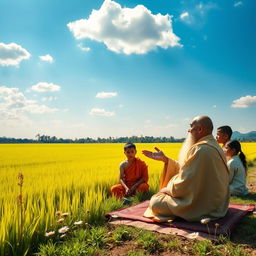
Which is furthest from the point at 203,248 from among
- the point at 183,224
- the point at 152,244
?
the point at 183,224

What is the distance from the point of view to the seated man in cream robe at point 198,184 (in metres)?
4.17

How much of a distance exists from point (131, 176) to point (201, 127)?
2.82m

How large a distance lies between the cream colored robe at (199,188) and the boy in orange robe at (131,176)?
1.98 m

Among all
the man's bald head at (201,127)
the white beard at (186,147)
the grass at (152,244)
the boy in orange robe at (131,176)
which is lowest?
the grass at (152,244)

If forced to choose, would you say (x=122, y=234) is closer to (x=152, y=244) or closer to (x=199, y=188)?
(x=152, y=244)

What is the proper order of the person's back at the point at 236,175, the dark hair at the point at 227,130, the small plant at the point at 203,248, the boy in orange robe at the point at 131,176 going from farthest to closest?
the dark hair at the point at 227,130 < the person's back at the point at 236,175 < the boy in orange robe at the point at 131,176 < the small plant at the point at 203,248

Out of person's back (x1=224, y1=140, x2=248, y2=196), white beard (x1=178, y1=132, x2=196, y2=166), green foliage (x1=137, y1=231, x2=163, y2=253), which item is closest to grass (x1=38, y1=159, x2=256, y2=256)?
green foliage (x1=137, y1=231, x2=163, y2=253)

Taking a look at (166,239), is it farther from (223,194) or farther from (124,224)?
(223,194)

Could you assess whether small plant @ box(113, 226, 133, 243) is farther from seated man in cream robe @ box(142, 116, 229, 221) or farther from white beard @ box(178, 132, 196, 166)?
white beard @ box(178, 132, 196, 166)

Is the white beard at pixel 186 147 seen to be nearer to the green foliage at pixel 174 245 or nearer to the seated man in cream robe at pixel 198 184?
the seated man in cream robe at pixel 198 184

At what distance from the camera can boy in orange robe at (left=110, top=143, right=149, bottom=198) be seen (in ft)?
21.4

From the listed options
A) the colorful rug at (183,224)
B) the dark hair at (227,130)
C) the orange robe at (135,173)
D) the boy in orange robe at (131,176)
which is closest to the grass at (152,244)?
the colorful rug at (183,224)

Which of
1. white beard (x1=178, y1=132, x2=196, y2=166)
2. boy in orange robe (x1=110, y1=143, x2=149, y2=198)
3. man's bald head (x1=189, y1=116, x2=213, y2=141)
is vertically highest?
man's bald head (x1=189, y1=116, x2=213, y2=141)

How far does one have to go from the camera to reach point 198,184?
165 inches
